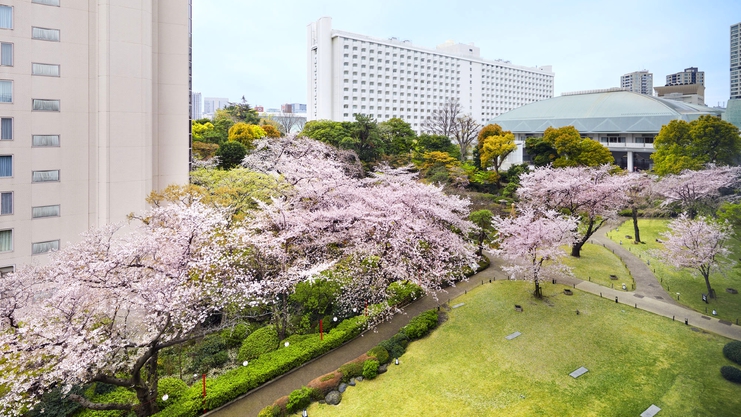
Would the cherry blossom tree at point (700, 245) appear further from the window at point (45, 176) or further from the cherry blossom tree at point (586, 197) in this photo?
the window at point (45, 176)

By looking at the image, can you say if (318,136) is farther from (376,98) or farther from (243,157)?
(376,98)

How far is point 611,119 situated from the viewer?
38.0m

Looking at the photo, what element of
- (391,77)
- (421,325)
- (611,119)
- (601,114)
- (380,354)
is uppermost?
(391,77)

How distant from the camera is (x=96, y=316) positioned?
10.0m

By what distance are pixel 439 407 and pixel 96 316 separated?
9635 mm

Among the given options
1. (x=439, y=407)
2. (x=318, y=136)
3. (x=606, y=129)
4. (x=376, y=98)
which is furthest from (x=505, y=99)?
(x=439, y=407)

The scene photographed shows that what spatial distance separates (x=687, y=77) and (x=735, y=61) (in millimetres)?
4058

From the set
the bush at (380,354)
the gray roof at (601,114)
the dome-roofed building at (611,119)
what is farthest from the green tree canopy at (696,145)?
the bush at (380,354)

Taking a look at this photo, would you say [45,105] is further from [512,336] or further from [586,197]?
[586,197]

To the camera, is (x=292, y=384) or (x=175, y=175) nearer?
(x=292, y=384)

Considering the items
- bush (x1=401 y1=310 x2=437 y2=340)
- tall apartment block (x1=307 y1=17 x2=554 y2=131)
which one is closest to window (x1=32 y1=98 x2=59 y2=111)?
bush (x1=401 y1=310 x2=437 y2=340)

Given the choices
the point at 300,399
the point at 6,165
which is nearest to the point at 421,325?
the point at 300,399

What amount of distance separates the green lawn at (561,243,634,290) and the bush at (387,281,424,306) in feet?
28.6

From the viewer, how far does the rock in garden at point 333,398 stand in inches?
419
